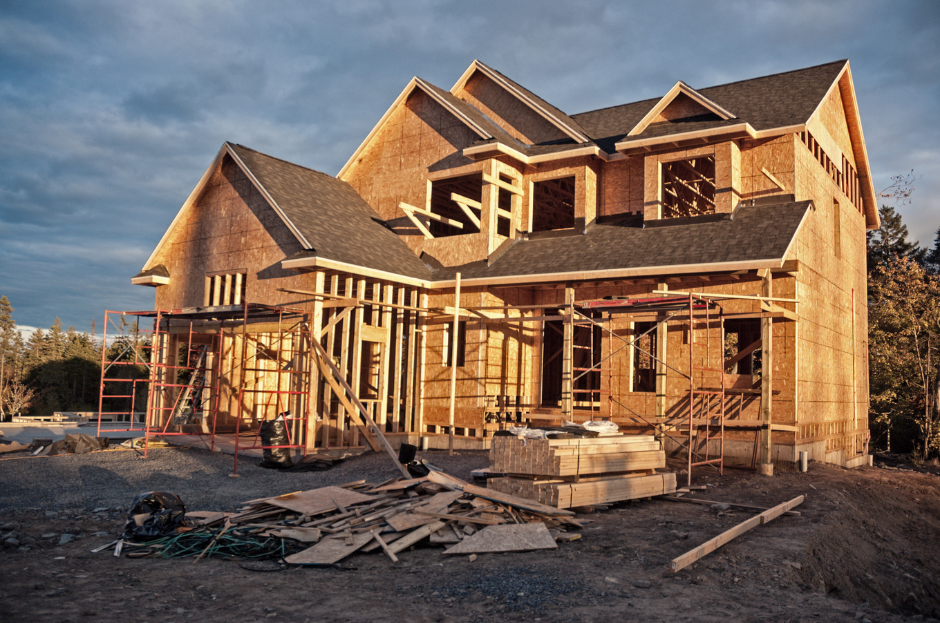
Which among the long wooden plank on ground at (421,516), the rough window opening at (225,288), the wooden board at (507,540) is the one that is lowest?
the wooden board at (507,540)

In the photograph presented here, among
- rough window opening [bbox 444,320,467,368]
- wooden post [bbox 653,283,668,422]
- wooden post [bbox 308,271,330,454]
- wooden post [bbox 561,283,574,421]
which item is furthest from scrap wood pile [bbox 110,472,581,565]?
rough window opening [bbox 444,320,467,368]

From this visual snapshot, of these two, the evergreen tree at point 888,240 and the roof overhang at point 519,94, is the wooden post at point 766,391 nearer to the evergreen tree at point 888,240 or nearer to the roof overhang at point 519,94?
the roof overhang at point 519,94

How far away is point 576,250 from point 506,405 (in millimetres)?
4331

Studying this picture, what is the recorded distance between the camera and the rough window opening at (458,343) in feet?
61.2

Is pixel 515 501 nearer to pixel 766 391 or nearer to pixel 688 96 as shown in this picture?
pixel 766 391

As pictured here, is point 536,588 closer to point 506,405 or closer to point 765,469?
point 765,469

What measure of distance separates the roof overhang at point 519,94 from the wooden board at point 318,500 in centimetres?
1176

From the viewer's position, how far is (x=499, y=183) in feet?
61.9

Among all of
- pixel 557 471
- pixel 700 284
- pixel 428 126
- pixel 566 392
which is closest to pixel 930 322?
pixel 700 284

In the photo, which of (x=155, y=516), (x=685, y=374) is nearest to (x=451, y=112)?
(x=685, y=374)

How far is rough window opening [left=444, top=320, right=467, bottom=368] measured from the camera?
1866cm

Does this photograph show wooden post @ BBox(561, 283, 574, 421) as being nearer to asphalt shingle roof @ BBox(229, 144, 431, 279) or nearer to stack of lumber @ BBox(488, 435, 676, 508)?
asphalt shingle roof @ BBox(229, 144, 431, 279)

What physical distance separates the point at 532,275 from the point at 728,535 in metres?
9.46

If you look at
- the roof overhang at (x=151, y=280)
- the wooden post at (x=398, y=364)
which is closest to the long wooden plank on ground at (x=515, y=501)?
the wooden post at (x=398, y=364)
